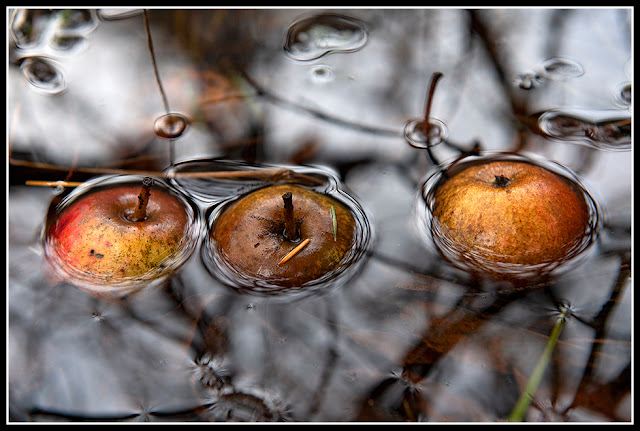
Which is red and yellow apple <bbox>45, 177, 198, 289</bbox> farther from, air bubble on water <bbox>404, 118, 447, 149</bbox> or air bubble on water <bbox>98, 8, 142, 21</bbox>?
air bubble on water <bbox>98, 8, 142, 21</bbox>

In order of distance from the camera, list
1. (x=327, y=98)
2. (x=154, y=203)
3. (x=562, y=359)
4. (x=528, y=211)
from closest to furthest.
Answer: (x=562, y=359) < (x=528, y=211) < (x=154, y=203) < (x=327, y=98)

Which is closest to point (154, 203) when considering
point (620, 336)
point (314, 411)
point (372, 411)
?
point (314, 411)

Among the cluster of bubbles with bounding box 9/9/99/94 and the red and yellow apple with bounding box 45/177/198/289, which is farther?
the cluster of bubbles with bounding box 9/9/99/94

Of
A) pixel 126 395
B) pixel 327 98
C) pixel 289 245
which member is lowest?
pixel 126 395

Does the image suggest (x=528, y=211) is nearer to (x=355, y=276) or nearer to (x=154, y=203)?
(x=355, y=276)

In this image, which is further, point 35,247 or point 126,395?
point 35,247

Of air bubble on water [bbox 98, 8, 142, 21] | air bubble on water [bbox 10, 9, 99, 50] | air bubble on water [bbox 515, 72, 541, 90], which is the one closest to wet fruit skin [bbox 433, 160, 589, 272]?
air bubble on water [bbox 515, 72, 541, 90]

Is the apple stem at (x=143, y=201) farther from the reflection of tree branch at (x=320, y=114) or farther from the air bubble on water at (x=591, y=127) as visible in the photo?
the air bubble on water at (x=591, y=127)

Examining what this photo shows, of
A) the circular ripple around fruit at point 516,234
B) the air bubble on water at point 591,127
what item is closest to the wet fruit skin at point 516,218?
the circular ripple around fruit at point 516,234
